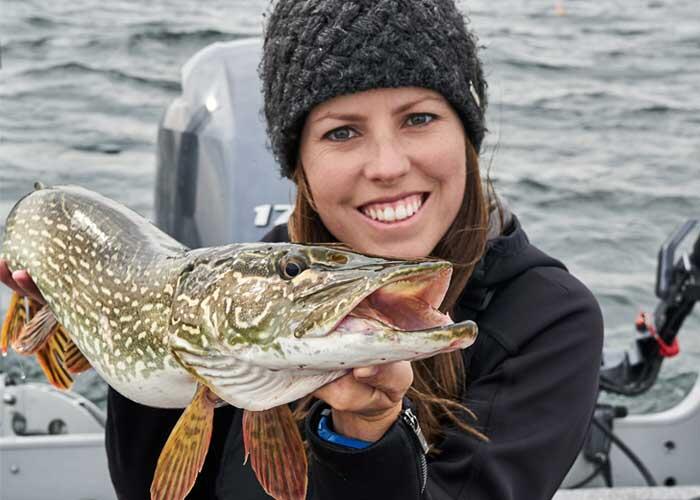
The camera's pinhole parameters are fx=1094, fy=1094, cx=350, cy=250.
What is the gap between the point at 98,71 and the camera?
9.22 metres

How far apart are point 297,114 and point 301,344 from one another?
733 millimetres

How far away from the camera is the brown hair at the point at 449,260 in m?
2.07

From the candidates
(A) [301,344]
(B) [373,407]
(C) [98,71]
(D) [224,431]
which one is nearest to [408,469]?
(B) [373,407]

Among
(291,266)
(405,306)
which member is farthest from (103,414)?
(405,306)

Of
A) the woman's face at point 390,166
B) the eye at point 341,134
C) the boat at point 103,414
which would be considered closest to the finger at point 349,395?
the woman's face at point 390,166

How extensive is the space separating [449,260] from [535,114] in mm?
6922

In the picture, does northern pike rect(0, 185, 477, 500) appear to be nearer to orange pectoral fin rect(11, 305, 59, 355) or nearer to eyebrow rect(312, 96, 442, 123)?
orange pectoral fin rect(11, 305, 59, 355)

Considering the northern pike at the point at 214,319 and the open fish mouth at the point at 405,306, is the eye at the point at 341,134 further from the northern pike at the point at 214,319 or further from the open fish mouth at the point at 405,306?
the open fish mouth at the point at 405,306

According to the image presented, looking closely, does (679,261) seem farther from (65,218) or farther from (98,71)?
(98,71)

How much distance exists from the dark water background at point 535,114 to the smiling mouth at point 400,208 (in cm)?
287

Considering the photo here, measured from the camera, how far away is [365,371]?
5.03ft

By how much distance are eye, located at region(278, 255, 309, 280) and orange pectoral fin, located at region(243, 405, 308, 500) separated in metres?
0.24

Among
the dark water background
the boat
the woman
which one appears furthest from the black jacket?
the dark water background

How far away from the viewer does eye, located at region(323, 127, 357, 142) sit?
2.10 meters
